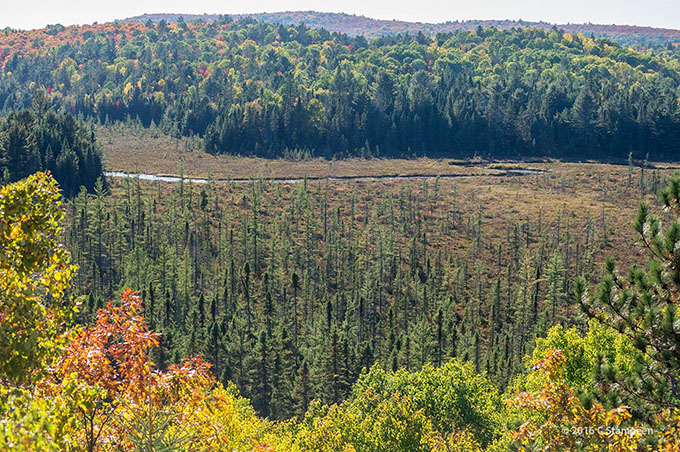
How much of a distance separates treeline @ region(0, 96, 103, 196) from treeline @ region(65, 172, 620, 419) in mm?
10669

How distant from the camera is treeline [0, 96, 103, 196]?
16150cm

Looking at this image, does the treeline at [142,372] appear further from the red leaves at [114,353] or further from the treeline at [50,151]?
the treeline at [50,151]

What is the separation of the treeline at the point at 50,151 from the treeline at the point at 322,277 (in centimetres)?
1067

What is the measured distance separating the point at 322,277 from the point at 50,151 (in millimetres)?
83393

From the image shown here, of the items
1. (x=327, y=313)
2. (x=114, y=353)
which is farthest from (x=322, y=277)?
(x=114, y=353)

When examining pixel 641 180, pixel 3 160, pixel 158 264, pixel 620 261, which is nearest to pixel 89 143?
pixel 3 160

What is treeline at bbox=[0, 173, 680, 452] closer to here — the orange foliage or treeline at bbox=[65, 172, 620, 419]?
the orange foliage

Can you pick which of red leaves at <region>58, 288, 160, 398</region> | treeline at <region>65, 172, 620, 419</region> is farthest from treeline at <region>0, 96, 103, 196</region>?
red leaves at <region>58, 288, 160, 398</region>

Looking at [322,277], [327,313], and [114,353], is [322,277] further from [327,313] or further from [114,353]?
[114,353]

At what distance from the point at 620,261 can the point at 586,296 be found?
11842 centimetres

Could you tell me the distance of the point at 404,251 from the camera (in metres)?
141

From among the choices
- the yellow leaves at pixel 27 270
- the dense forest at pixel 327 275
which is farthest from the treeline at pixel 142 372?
the dense forest at pixel 327 275

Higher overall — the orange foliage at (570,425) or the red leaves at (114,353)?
the red leaves at (114,353)

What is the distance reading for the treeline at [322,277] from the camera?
8462 centimetres
